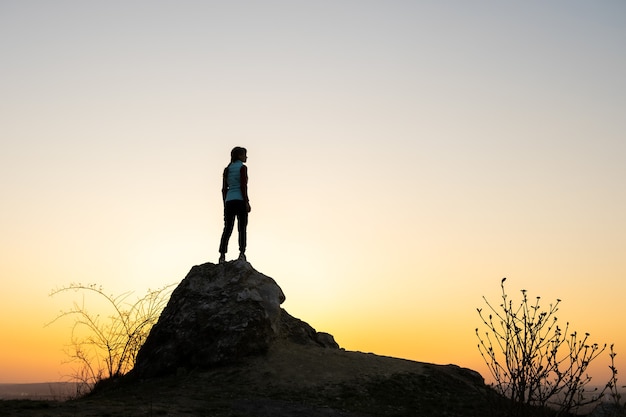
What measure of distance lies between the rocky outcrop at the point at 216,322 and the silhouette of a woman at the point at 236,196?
72 cm

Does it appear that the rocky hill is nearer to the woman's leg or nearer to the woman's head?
the woman's leg

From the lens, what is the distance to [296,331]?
14.8 meters

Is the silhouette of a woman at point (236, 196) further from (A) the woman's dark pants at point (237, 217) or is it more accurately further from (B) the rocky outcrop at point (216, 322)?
(B) the rocky outcrop at point (216, 322)

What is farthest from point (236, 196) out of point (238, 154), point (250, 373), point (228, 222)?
point (250, 373)

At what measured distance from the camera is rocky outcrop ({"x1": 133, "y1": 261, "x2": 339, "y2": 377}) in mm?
12922

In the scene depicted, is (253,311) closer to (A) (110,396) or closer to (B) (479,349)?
(A) (110,396)

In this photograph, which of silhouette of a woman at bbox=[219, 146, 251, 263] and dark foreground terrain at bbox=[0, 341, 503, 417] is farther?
silhouette of a woman at bbox=[219, 146, 251, 263]

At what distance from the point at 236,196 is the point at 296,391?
4.86m

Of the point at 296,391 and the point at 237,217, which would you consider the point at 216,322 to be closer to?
the point at 237,217

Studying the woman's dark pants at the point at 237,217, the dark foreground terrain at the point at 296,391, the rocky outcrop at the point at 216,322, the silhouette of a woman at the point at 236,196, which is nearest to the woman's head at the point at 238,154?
the silhouette of a woman at the point at 236,196

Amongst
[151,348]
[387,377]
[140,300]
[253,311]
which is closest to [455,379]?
[387,377]

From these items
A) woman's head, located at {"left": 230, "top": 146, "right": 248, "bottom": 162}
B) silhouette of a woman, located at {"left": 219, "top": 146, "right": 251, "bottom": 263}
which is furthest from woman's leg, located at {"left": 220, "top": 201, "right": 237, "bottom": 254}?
woman's head, located at {"left": 230, "top": 146, "right": 248, "bottom": 162}

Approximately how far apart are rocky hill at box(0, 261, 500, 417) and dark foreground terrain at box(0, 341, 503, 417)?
2 cm

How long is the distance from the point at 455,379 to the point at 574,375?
230 inches
